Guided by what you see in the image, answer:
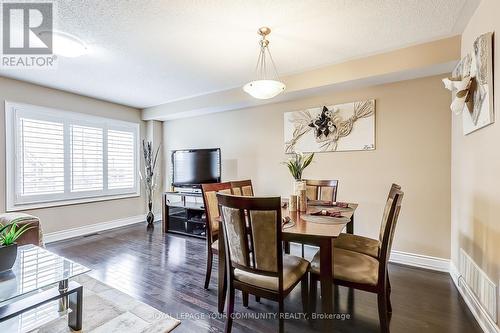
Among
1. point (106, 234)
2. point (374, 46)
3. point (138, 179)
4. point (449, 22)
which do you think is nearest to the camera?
point (449, 22)

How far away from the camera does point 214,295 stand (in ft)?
7.59

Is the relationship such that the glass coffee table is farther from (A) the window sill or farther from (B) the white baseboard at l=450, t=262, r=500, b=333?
(B) the white baseboard at l=450, t=262, r=500, b=333

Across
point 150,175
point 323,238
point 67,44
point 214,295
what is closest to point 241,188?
point 214,295

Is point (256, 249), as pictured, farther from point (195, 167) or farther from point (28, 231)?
point (195, 167)

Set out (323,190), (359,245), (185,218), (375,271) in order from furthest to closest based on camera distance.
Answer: (185,218)
(323,190)
(359,245)
(375,271)

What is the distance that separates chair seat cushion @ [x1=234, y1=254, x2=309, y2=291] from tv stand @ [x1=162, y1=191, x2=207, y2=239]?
8.24 ft

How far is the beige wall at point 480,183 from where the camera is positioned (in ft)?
5.43

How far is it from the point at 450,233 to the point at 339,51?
7.95ft

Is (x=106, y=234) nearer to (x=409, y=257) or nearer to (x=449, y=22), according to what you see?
(x=409, y=257)

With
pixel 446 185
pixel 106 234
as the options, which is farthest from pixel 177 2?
pixel 106 234

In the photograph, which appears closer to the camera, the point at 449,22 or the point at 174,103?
the point at 449,22

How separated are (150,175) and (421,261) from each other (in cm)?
477

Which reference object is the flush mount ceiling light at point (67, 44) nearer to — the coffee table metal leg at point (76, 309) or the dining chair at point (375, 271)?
the coffee table metal leg at point (76, 309)

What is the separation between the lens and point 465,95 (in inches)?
80.1
